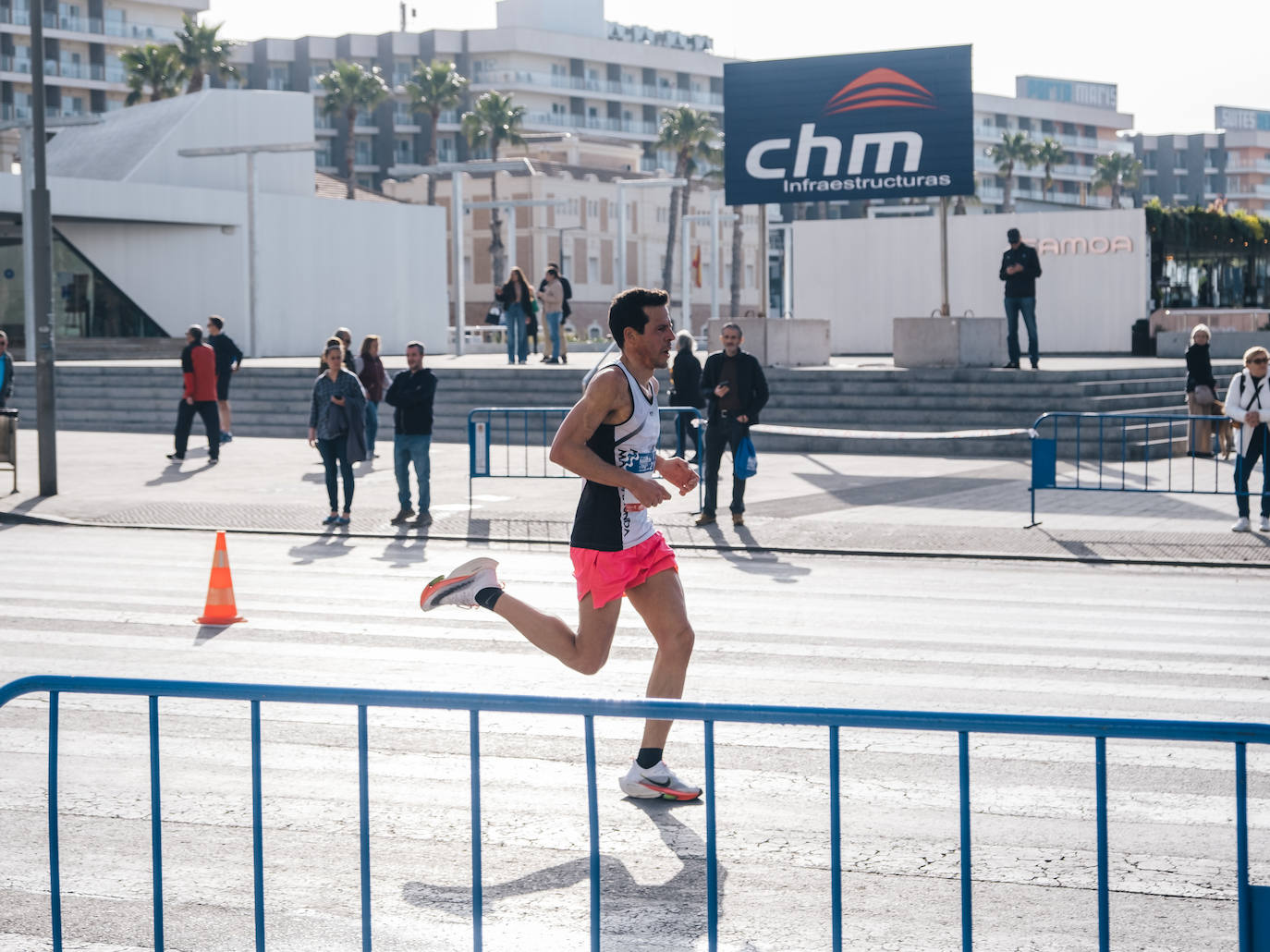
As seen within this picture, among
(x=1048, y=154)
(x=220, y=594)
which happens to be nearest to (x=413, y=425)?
(x=220, y=594)

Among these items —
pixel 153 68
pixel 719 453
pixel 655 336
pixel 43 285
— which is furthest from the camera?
pixel 153 68

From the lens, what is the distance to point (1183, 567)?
13164 mm

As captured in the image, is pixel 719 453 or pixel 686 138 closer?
pixel 719 453

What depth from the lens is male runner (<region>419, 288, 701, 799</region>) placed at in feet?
20.4

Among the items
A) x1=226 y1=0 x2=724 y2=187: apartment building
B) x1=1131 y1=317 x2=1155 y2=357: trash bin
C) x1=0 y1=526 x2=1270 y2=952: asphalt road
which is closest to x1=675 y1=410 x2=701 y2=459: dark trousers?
x1=0 y1=526 x2=1270 y2=952: asphalt road

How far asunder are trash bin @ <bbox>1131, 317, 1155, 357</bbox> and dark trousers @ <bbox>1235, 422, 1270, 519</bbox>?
25.0 m

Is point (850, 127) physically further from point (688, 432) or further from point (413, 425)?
point (413, 425)

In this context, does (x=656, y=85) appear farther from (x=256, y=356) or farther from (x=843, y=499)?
(x=843, y=499)

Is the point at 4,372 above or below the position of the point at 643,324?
below

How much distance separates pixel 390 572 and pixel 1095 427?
12.2 meters

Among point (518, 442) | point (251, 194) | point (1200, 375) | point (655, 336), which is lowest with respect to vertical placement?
point (518, 442)

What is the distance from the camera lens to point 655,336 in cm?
619

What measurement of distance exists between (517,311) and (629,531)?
25149mm

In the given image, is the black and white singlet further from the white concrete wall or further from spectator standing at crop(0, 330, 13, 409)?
the white concrete wall
